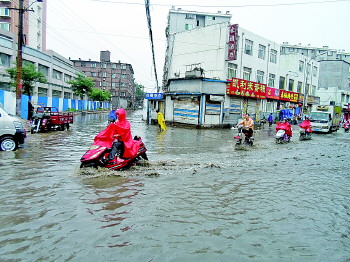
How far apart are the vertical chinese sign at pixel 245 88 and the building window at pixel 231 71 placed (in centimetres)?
93

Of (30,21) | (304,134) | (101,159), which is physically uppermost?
(30,21)

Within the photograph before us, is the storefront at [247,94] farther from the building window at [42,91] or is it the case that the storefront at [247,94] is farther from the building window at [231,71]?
the building window at [42,91]

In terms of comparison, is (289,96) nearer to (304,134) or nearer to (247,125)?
(304,134)

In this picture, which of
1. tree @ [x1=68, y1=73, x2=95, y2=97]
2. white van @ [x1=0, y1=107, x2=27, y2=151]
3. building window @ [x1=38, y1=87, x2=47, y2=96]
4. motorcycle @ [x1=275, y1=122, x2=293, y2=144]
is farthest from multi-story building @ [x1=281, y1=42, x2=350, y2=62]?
white van @ [x1=0, y1=107, x2=27, y2=151]

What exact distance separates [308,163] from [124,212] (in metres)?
7.53

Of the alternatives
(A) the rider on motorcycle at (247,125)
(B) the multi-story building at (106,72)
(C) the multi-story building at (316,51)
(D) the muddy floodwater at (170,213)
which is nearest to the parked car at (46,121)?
(D) the muddy floodwater at (170,213)

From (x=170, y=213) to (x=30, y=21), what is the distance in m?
51.3

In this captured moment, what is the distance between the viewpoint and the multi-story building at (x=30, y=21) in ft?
135

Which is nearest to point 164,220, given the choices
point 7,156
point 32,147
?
point 7,156

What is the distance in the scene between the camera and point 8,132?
9516 millimetres

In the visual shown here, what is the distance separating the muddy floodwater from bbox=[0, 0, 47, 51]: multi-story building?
133 feet


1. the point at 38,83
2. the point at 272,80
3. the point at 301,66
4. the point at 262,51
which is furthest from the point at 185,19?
the point at 38,83

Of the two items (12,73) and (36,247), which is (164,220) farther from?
(12,73)

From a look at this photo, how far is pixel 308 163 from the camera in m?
9.70
